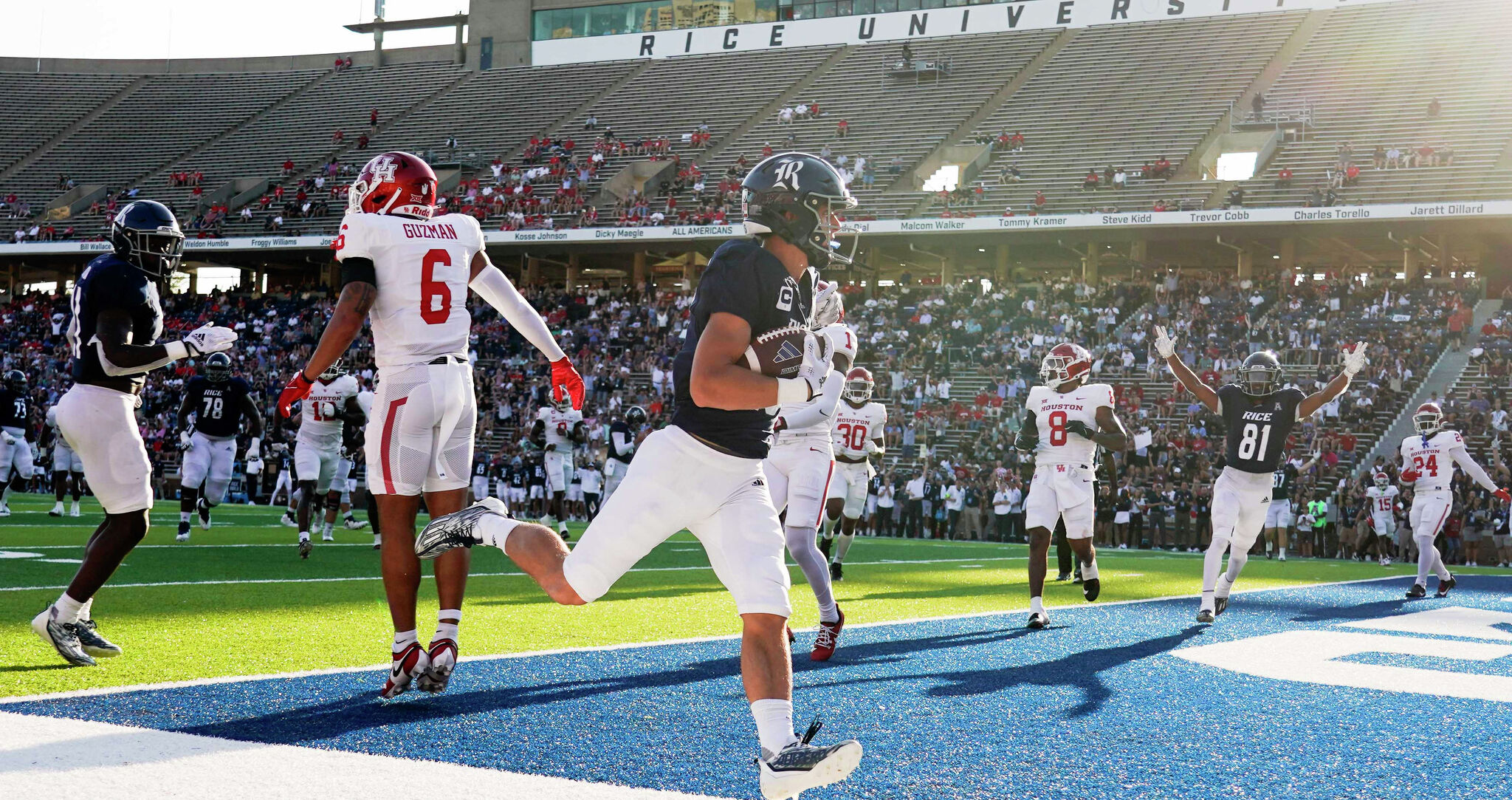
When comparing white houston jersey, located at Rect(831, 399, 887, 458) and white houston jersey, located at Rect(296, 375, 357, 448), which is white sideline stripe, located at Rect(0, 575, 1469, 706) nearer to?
white houston jersey, located at Rect(831, 399, 887, 458)

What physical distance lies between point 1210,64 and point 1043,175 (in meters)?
8.27

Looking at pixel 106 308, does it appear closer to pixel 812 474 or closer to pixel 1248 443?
pixel 812 474

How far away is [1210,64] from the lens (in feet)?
134

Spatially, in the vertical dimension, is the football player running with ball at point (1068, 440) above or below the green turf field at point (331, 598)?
above

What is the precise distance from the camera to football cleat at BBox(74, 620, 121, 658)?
19.4 ft

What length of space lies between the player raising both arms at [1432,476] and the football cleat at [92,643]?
11.7 meters

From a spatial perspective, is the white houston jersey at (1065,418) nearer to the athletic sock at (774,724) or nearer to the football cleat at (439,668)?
the football cleat at (439,668)

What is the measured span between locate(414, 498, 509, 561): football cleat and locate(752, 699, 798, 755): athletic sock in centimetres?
129

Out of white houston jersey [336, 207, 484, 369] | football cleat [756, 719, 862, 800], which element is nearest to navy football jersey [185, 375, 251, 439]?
white houston jersey [336, 207, 484, 369]

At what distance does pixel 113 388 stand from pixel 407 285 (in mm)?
1670

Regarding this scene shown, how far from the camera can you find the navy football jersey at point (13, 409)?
17078 millimetres

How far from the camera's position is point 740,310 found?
3818 mm

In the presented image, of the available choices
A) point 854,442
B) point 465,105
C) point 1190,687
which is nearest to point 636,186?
point 465,105

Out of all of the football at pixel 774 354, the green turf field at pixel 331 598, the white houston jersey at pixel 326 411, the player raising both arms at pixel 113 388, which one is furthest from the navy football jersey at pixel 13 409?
the football at pixel 774 354
